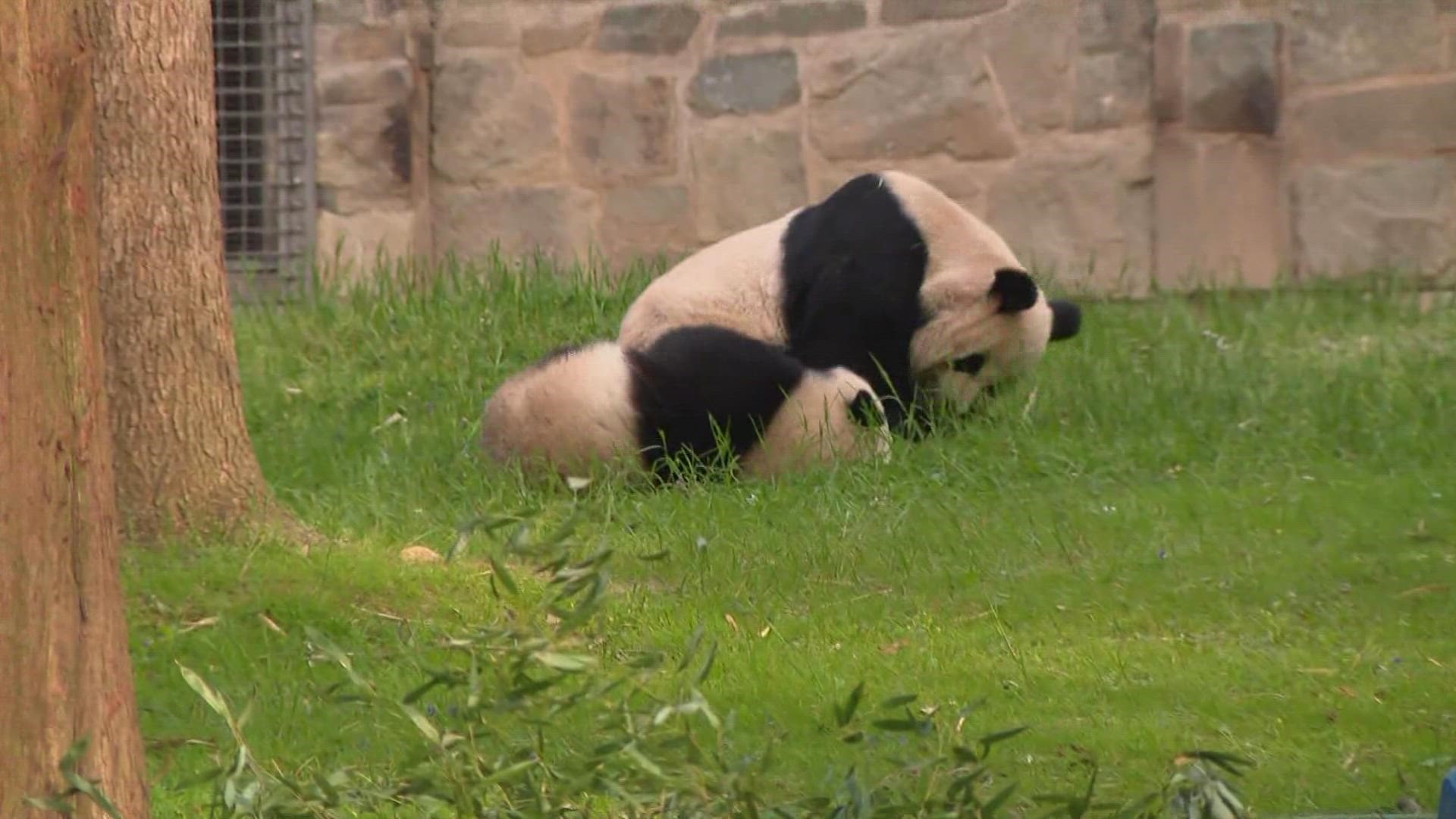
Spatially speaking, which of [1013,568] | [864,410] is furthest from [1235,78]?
[1013,568]

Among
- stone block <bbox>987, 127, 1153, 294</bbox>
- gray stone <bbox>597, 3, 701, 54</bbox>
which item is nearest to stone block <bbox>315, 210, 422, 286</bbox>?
gray stone <bbox>597, 3, 701, 54</bbox>

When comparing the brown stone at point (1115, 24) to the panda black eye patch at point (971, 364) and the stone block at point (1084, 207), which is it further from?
the panda black eye patch at point (971, 364)

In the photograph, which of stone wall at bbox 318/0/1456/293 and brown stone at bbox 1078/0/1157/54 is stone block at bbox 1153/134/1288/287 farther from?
brown stone at bbox 1078/0/1157/54

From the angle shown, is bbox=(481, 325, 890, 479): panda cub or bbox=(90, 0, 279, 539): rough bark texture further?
bbox=(481, 325, 890, 479): panda cub

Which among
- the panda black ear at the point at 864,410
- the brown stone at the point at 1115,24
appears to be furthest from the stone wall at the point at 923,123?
the panda black ear at the point at 864,410

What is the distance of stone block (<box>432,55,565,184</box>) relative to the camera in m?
7.93

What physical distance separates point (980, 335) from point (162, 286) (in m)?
2.41

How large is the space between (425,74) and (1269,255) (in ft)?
11.2

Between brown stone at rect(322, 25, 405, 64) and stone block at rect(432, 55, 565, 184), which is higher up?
brown stone at rect(322, 25, 405, 64)

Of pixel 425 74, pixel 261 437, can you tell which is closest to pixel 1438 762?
pixel 261 437

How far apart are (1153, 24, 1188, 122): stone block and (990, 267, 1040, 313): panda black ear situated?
7.21 feet

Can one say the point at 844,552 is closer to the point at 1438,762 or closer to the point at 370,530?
the point at 370,530

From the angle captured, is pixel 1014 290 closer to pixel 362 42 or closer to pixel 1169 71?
pixel 1169 71

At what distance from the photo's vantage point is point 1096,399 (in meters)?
6.12
